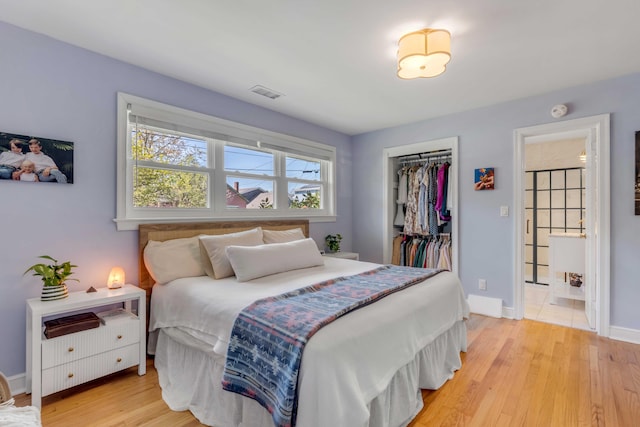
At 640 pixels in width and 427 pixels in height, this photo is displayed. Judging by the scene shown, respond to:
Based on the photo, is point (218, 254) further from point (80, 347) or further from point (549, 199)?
point (549, 199)

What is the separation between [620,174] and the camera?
2805 millimetres

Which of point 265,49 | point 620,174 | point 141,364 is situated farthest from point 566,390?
point 265,49

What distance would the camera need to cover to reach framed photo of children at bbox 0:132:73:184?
1987 millimetres

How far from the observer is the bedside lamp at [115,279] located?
232 centimetres

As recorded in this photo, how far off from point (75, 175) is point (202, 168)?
1.01 metres

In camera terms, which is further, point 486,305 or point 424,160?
point 424,160

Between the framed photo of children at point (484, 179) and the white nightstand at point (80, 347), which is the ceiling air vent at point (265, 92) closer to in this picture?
the white nightstand at point (80, 347)

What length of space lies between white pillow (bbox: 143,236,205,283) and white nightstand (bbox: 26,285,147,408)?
0.20 metres

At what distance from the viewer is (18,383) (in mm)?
2045

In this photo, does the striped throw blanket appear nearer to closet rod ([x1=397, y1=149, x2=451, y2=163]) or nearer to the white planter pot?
the white planter pot

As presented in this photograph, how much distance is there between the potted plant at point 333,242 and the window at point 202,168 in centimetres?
34

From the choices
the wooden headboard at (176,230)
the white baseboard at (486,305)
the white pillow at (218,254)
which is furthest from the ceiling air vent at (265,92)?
the white baseboard at (486,305)

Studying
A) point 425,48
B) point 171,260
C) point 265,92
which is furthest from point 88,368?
point 425,48

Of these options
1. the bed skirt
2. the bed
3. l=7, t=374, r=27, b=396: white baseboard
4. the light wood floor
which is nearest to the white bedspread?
the bed
